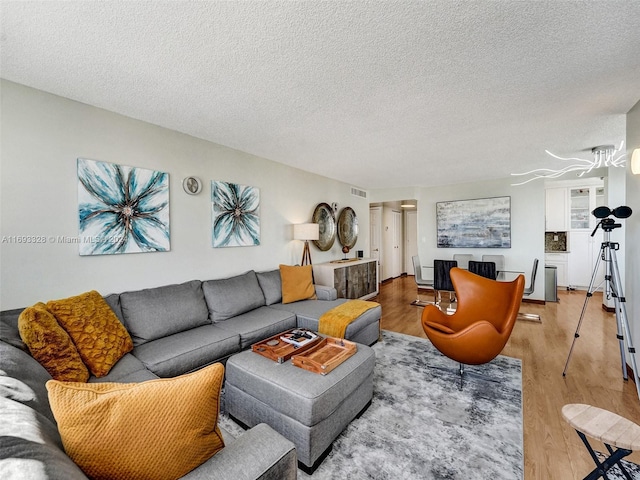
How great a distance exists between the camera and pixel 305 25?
1.53m

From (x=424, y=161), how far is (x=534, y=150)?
1.38m

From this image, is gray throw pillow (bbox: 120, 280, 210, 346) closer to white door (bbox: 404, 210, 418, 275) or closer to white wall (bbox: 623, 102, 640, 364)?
white wall (bbox: 623, 102, 640, 364)

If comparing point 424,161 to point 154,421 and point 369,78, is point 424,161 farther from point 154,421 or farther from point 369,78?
point 154,421

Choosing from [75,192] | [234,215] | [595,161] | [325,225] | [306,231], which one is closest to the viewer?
[75,192]

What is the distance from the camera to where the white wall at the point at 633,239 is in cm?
246

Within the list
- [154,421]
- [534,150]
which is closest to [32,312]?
[154,421]

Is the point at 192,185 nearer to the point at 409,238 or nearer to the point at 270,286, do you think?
the point at 270,286

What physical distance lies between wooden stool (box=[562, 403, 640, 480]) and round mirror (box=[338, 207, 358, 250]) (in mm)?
4501

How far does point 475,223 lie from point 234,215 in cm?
488

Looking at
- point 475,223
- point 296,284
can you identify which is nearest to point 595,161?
point 475,223

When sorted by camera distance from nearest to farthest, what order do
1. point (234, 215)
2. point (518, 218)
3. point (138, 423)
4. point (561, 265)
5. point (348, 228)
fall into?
point (138, 423), point (234, 215), point (518, 218), point (348, 228), point (561, 265)

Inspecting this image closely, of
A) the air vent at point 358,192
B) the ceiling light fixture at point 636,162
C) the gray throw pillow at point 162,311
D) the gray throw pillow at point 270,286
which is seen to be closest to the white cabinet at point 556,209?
the air vent at point 358,192

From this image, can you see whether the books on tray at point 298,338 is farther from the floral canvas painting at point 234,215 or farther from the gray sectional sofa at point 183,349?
the floral canvas painting at point 234,215

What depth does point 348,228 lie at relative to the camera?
19.3 feet
